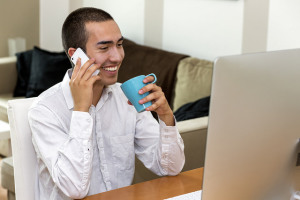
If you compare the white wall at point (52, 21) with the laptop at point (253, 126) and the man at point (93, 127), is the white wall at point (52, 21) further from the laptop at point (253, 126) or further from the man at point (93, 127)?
the laptop at point (253, 126)

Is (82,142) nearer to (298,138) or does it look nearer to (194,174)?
(194,174)

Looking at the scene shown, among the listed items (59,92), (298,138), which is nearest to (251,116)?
(298,138)

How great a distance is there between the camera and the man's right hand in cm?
159

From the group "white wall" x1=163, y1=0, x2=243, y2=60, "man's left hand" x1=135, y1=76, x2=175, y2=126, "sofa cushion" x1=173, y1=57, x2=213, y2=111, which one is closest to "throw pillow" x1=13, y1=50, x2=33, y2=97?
"white wall" x1=163, y1=0, x2=243, y2=60

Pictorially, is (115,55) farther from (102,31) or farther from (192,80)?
(192,80)

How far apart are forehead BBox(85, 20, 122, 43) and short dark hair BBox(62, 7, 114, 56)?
15 millimetres

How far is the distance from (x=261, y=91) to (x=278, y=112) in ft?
0.25

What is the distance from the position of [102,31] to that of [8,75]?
2.81 meters

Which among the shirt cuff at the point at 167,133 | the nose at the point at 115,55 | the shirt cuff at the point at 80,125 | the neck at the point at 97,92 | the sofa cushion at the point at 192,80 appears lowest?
the sofa cushion at the point at 192,80

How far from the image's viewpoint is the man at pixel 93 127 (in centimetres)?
157

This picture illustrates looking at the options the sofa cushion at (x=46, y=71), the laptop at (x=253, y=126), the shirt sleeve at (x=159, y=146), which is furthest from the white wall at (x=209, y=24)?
the laptop at (x=253, y=126)

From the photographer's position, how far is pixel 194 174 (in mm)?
1698

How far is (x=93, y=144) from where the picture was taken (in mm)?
1774

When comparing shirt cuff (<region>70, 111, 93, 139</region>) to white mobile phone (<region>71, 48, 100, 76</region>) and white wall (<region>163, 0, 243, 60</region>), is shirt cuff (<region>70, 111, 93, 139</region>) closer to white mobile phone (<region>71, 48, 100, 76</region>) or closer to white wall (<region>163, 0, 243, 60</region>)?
white mobile phone (<region>71, 48, 100, 76</region>)
